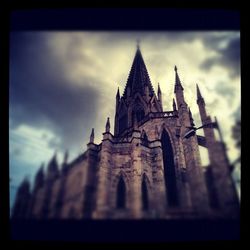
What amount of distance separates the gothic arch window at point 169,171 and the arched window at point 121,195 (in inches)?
101

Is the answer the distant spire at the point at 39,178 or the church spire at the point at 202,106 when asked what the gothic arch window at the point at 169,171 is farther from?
the distant spire at the point at 39,178

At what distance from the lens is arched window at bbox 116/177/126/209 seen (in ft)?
40.8

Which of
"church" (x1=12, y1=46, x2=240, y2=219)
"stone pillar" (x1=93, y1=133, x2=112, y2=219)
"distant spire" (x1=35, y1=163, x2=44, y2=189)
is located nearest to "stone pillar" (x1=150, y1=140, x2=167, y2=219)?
"church" (x1=12, y1=46, x2=240, y2=219)

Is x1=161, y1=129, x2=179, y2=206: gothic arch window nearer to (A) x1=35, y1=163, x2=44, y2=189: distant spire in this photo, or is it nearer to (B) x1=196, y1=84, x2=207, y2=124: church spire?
(B) x1=196, y1=84, x2=207, y2=124: church spire

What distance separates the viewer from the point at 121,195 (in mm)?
13000

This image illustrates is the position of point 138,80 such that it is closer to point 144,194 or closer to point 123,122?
point 123,122

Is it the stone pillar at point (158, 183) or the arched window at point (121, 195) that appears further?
the arched window at point (121, 195)

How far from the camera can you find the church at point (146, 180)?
1107cm

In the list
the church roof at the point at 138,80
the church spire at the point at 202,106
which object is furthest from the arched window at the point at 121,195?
the church roof at the point at 138,80
